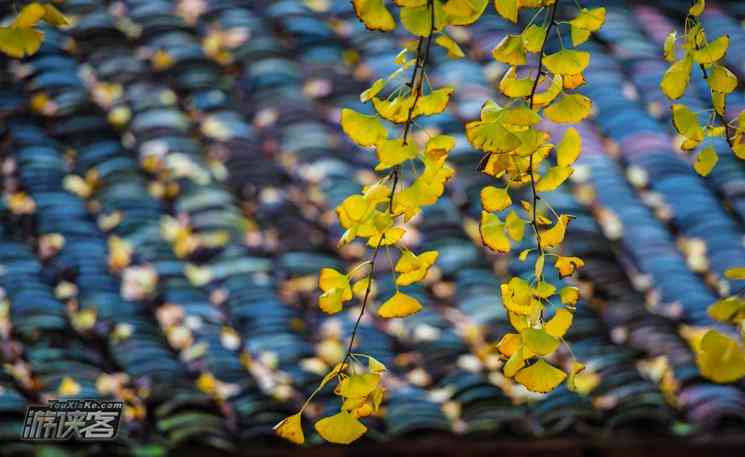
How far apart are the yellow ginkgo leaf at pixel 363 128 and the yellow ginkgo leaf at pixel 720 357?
0.40 metres

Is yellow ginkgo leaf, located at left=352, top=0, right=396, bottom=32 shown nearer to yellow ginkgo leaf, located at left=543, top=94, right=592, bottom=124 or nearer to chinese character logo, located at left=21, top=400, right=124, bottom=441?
yellow ginkgo leaf, located at left=543, top=94, right=592, bottom=124

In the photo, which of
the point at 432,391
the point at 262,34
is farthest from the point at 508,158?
the point at 262,34

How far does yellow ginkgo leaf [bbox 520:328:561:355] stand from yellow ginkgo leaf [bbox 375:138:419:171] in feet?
0.76

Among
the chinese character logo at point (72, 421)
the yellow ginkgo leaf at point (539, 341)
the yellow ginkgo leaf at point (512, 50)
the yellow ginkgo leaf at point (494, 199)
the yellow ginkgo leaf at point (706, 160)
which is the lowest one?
the chinese character logo at point (72, 421)

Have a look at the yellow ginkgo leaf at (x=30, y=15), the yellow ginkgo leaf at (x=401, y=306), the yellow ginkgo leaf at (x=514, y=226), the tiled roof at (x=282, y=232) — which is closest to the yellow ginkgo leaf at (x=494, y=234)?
the yellow ginkgo leaf at (x=514, y=226)

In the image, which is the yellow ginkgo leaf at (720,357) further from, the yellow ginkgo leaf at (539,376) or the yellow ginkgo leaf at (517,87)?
the yellow ginkgo leaf at (517,87)

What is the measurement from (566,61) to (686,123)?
0.56 ft

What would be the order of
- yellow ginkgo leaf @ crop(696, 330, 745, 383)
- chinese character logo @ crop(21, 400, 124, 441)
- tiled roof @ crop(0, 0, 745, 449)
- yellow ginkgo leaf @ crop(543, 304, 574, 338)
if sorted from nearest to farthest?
yellow ginkgo leaf @ crop(696, 330, 745, 383), yellow ginkgo leaf @ crop(543, 304, 574, 338), chinese character logo @ crop(21, 400, 124, 441), tiled roof @ crop(0, 0, 745, 449)

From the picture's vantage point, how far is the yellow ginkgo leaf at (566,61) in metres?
1.23

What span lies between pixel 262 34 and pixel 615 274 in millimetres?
1329

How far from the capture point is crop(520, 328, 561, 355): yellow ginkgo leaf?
3.98ft

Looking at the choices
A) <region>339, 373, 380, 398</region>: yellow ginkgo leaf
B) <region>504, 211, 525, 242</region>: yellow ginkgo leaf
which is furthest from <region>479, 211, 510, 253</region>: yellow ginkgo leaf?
<region>339, 373, 380, 398</region>: yellow ginkgo leaf

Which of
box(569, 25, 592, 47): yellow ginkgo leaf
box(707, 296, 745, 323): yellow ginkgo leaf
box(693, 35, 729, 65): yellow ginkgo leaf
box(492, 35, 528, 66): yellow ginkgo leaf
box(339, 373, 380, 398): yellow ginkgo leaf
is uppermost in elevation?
box(693, 35, 729, 65): yellow ginkgo leaf

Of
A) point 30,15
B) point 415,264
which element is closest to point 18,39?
point 30,15
